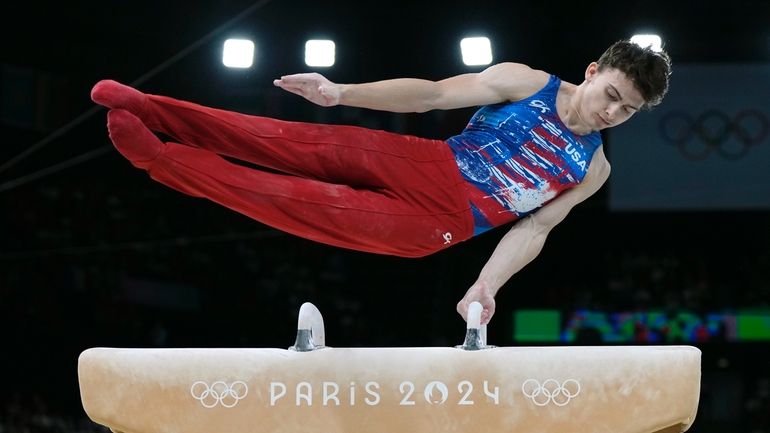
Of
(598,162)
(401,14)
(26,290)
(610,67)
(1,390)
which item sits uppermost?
(401,14)

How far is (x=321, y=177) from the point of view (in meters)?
3.64

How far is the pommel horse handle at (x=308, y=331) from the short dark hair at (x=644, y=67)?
1326 mm

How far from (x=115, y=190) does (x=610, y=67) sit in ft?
30.3

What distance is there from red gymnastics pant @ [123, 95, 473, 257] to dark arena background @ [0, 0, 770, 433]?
17.3 feet

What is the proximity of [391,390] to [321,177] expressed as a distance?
2.52 ft

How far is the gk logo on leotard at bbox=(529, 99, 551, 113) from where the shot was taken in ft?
12.3

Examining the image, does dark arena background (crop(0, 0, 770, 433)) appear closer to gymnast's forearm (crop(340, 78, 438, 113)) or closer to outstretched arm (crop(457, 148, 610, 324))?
outstretched arm (crop(457, 148, 610, 324))

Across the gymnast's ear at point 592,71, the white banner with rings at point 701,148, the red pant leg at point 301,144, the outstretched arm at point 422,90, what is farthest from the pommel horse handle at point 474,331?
the white banner with rings at point 701,148

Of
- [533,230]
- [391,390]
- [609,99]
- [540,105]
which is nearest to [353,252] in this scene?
[533,230]

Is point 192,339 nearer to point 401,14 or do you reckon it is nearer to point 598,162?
point 401,14

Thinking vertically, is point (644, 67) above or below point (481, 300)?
above

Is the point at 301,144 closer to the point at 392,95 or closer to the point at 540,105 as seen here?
the point at 392,95

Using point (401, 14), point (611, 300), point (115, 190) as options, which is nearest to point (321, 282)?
point (115, 190)

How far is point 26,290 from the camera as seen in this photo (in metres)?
12.1
